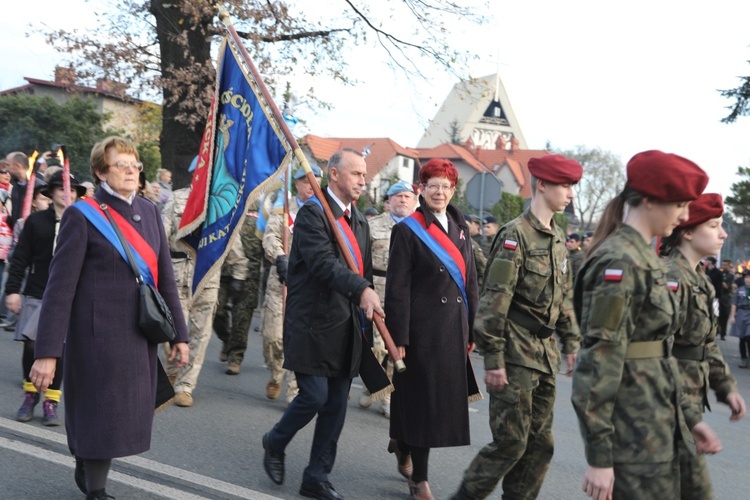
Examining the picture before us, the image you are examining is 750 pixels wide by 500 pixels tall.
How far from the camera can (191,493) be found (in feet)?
16.3

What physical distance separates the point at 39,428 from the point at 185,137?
896 centimetres

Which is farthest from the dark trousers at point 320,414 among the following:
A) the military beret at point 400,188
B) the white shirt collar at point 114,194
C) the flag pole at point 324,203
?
the military beret at point 400,188

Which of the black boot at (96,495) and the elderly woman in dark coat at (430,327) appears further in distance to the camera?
the elderly woman in dark coat at (430,327)

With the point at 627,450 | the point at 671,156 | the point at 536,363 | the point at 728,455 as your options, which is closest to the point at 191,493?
the point at 536,363

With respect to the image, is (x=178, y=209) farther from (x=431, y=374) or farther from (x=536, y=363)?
(x=536, y=363)

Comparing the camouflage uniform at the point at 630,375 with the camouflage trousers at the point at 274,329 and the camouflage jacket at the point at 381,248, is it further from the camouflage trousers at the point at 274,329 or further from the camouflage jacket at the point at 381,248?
the camouflage trousers at the point at 274,329

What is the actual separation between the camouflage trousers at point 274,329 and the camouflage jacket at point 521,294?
3841mm

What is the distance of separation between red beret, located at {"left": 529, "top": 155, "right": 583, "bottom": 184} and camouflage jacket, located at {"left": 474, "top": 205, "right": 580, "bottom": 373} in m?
0.21

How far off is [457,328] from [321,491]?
1.20 metres

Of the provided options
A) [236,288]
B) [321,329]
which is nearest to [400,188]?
[236,288]

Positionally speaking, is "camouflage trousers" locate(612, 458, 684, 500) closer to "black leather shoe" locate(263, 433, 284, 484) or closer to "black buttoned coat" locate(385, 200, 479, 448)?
"black buttoned coat" locate(385, 200, 479, 448)

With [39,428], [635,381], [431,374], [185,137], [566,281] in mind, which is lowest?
[39,428]

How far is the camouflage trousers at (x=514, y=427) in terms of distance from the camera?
4207mm

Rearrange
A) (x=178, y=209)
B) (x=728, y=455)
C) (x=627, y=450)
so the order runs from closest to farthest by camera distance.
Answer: (x=627, y=450) < (x=728, y=455) < (x=178, y=209)
